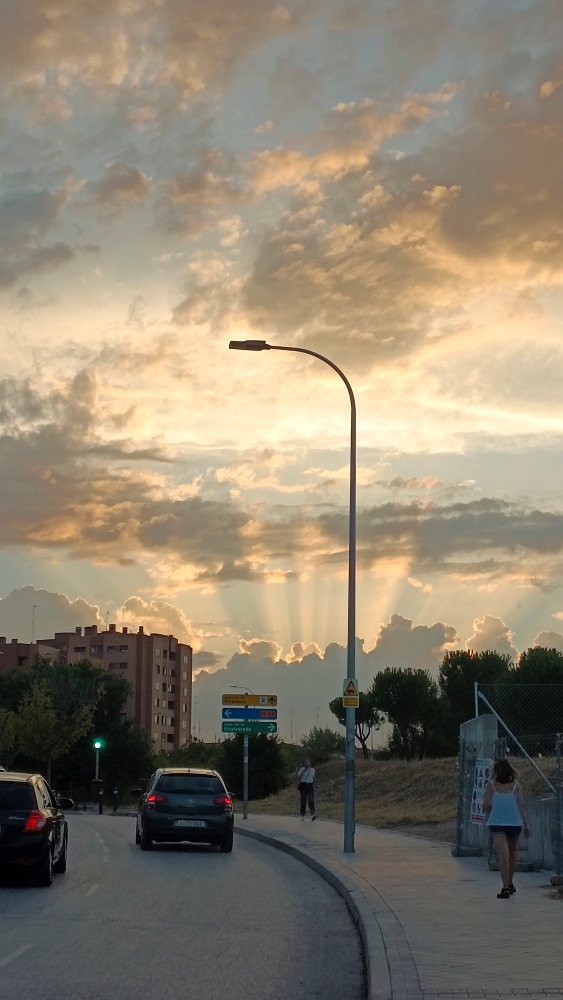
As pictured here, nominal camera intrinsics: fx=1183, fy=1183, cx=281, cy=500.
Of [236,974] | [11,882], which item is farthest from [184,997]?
[11,882]

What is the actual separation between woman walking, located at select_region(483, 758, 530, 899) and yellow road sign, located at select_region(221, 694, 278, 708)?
2303 centimetres

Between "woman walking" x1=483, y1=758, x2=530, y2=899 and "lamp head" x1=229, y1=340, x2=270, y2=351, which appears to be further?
"lamp head" x1=229, y1=340, x2=270, y2=351

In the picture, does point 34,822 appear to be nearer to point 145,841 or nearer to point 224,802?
point 224,802

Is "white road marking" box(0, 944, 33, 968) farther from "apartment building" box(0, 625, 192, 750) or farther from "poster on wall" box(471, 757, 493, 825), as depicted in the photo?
"apartment building" box(0, 625, 192, 750)

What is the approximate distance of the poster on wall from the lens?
1828 centimetres

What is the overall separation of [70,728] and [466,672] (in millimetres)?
27799

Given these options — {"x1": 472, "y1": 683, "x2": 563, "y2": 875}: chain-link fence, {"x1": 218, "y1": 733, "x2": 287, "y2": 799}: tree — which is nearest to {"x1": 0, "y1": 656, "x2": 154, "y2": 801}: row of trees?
{"x1": 218, "y1": 733, "x2": 287, "y2": 799}: tree

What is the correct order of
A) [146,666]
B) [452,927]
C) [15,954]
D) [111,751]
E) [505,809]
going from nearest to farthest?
[15,954] → [452,927] → [505,809] → [111,751] → [146,666]

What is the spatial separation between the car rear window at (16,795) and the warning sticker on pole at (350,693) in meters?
7.13

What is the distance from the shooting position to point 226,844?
22.6 meters

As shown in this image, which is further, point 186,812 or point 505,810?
point 186,812

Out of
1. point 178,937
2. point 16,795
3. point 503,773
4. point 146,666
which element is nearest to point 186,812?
point 16,795

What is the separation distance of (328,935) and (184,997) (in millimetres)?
3553

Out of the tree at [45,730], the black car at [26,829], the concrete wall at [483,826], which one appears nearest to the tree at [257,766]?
the tree at [45,730]
